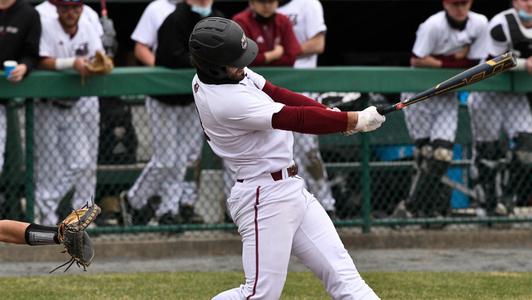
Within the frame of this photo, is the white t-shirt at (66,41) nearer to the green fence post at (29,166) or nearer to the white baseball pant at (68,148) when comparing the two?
the white baseball pant at (68,148)

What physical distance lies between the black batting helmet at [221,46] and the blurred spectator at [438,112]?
13.6 ft

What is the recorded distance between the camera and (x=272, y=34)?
9.41 meters

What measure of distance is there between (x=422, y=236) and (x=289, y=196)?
3991 millimetres

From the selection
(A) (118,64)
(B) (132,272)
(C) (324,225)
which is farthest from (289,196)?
(A) (118,64)

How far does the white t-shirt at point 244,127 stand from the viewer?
222 inches

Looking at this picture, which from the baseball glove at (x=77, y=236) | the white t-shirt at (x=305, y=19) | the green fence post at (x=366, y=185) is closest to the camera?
the baseball glove at (x=77, y=236)

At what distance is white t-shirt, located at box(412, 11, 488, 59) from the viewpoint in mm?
9711

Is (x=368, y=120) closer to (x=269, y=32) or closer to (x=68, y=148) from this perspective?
(x=269, y=32)

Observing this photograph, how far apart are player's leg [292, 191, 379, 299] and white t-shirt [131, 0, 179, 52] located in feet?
13.8

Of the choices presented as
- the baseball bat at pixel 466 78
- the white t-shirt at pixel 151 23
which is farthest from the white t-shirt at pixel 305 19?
the baseball bat at pixel 466 78

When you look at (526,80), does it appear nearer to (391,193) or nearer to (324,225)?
(391,193)

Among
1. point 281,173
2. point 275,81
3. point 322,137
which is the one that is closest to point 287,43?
point 275,81

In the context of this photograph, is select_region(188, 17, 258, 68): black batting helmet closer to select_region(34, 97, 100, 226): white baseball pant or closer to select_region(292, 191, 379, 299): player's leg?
select_region(292, 191, 379, 299): player's leg

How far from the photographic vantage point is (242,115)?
5645 millimetres
